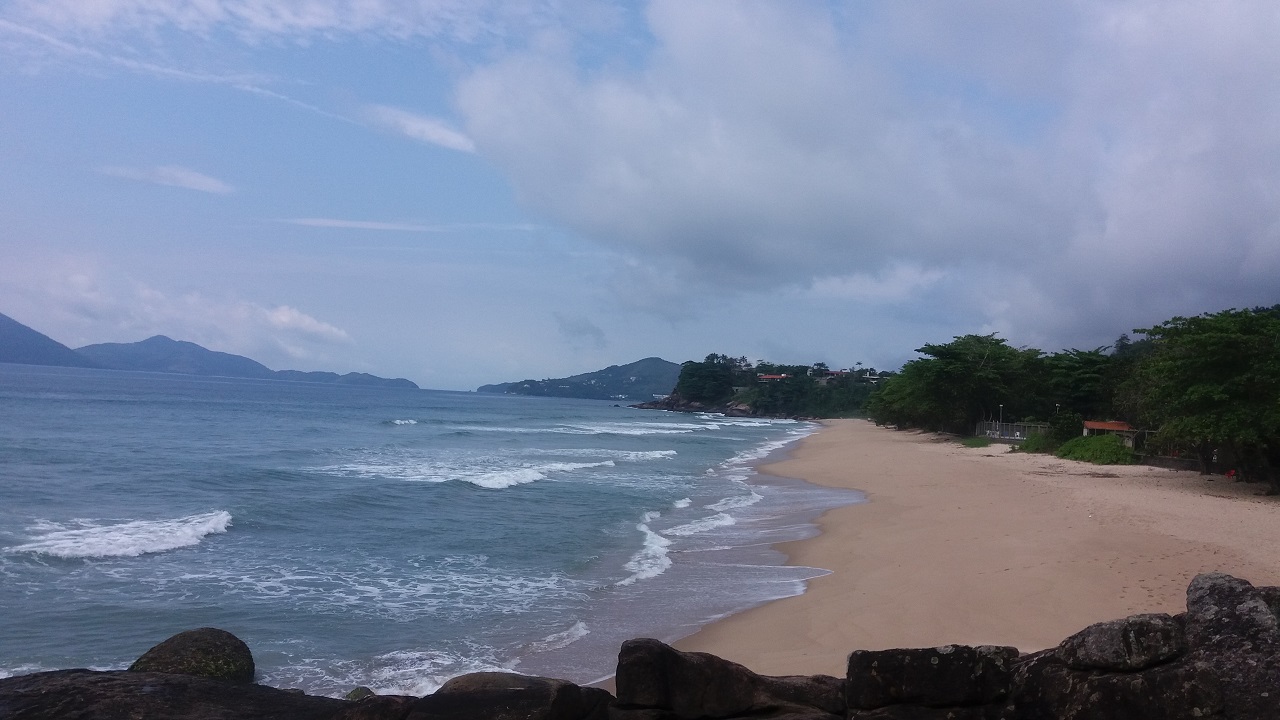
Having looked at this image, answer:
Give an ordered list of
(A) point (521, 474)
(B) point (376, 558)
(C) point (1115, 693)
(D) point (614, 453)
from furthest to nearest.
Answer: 1. (D) point (614, 453)
2. (A) point (521, 474)
3. (B) point (376, 558)
4. (C) point (1115, 693)

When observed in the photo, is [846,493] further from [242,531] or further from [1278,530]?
[242,531]

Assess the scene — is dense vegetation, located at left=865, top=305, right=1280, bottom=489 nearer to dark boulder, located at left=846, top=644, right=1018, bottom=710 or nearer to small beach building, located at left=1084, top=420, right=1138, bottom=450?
small beach building, located at left=1084, top=420, right=1138, bottom=450

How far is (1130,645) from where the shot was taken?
3162 millimetres

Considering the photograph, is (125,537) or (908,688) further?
(125,537)

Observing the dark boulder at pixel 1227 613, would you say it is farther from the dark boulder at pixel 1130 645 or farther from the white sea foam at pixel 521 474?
the white sea foam at pixel 521 474

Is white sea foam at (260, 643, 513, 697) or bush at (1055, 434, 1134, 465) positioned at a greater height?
bush at (1055, 434, 1134, 465)

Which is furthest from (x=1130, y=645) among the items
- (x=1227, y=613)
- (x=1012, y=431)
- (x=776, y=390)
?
(x=776, y=390)

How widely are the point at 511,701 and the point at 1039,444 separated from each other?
39492 millimetres

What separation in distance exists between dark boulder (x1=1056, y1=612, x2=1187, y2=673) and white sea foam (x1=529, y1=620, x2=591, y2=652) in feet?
24.6

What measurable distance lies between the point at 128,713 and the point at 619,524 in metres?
16.2

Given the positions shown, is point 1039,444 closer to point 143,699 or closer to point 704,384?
point 143,699

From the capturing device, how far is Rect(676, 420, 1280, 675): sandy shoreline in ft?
31.6

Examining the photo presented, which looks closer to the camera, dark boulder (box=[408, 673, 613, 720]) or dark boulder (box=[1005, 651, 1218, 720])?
dark boulder (box=[1005, 651, 1218, 720])

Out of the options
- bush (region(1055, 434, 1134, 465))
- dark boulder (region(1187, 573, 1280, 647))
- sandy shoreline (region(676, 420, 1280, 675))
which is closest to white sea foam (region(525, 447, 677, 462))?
sandy shoreline (region(676, 420, 1280, 675))
